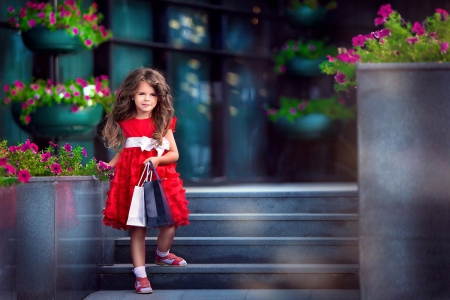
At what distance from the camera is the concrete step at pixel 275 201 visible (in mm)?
6883

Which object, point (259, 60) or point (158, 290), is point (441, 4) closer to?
point (259, 60)

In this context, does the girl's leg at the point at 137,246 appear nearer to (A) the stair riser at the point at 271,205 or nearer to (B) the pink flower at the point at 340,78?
(A) the stair riser at the point at 271,205

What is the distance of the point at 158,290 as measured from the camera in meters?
6.04

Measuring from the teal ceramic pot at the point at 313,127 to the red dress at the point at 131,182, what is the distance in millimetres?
4399

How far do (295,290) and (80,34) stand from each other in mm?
3539

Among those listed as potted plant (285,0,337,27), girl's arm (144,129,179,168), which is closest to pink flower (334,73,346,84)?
girl's arm (144,129,179,168)

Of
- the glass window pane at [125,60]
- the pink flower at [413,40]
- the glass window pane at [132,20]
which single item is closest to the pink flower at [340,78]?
Result: the pink flower at [413,40]

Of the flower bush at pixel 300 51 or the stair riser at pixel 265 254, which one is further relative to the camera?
the flower bush at pixel 300 51

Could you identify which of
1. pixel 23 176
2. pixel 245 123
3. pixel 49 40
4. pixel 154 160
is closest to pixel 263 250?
pixel 154 160

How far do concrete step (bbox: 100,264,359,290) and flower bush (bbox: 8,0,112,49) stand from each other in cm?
276

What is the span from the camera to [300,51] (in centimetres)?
1052

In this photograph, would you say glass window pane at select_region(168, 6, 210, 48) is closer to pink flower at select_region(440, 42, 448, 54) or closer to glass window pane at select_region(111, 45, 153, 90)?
glass window pane at select_region(111, 45, 153, 90)

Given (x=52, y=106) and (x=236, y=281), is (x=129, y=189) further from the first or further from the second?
(x=52, y=106)

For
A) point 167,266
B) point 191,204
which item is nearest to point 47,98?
point 191,204
